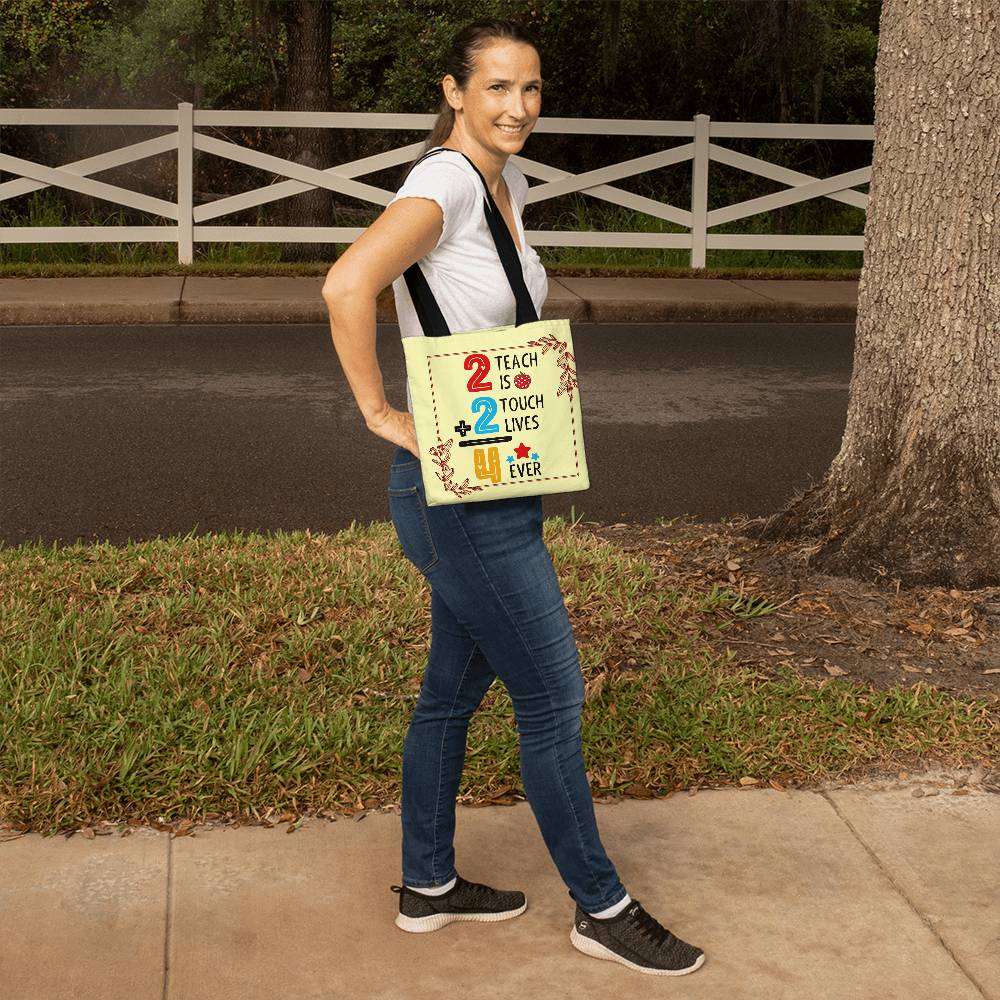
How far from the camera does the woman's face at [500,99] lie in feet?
9.77

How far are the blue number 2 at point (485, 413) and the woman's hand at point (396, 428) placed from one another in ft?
0.42

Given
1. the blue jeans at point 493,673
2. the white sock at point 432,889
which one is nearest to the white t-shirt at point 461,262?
the blue jeans at point 493,673

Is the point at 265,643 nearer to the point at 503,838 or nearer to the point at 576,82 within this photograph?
the point at 503,838

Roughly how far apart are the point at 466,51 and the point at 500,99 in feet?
0.44

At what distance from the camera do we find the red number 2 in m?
2.92

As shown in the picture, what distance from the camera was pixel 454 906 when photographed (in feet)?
11.3

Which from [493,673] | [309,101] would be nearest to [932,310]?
[493,673]

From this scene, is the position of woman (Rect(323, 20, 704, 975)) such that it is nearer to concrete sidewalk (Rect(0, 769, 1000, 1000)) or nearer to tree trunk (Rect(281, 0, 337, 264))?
concrete sidewalk (Rect(0, 769, 1000, 1000))

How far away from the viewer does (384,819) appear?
3.95 m

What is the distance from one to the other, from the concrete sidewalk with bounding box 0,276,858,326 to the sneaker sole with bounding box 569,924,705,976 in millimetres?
8238

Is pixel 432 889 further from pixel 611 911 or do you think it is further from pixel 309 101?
pixel 309 101

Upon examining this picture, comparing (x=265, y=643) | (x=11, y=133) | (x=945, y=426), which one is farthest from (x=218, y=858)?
(x=11, y=133)

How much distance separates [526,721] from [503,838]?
78 cm

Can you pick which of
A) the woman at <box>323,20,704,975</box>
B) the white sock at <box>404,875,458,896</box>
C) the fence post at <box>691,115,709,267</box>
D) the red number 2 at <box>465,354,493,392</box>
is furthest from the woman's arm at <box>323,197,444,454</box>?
the fence post at <box>691,115,709,267</box>
